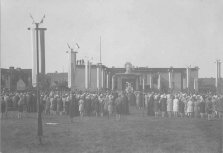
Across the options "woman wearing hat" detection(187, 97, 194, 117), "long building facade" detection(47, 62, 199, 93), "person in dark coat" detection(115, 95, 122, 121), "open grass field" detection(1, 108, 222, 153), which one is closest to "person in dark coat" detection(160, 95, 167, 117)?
"woman wearing hat" detection(187, 97, 194, 117)

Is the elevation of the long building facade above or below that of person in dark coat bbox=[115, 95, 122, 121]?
above

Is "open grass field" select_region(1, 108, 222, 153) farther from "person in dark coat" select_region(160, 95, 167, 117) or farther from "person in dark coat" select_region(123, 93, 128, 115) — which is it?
"person in dark coat" select_region(160, 95, 167, 117)

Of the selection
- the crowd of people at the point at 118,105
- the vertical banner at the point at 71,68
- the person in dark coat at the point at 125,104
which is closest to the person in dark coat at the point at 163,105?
the crowd of people at the point at 118,105

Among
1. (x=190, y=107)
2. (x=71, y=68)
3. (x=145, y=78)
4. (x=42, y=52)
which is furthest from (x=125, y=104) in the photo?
(x=145, y=78)

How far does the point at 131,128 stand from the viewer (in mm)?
15602

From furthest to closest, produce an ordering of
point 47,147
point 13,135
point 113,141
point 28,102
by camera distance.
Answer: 1. point 28,102
2. point 13,135
3. point 113,141
4. point 47,147

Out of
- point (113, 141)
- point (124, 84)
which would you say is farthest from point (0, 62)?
point (124, 84)

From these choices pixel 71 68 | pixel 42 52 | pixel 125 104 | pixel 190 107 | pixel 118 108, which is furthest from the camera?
pixel 125 104

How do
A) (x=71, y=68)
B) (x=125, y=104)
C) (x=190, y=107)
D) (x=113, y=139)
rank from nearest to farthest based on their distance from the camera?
(x=113, y=139) → (x=71, y=68) → (x=190, y=107) → (x=125, y=104)

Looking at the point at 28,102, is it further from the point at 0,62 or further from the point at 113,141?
the point at 113,141

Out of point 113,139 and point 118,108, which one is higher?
point 118,108

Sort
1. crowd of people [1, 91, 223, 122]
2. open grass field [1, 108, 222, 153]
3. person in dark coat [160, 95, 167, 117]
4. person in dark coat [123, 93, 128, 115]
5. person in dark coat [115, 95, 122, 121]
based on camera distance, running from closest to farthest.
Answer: open grass field [1, 108, 222, 153], person in dark coat [115, 95, 122, 121], crowd of people [1, 91, 223, 122], person in dark coat [123, 93, 128, 115], person in dark coat [160, 95, 167, 117]

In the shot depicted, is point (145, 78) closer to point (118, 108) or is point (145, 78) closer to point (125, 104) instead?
point (125, 104)

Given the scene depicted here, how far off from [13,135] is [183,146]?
25.4ft
